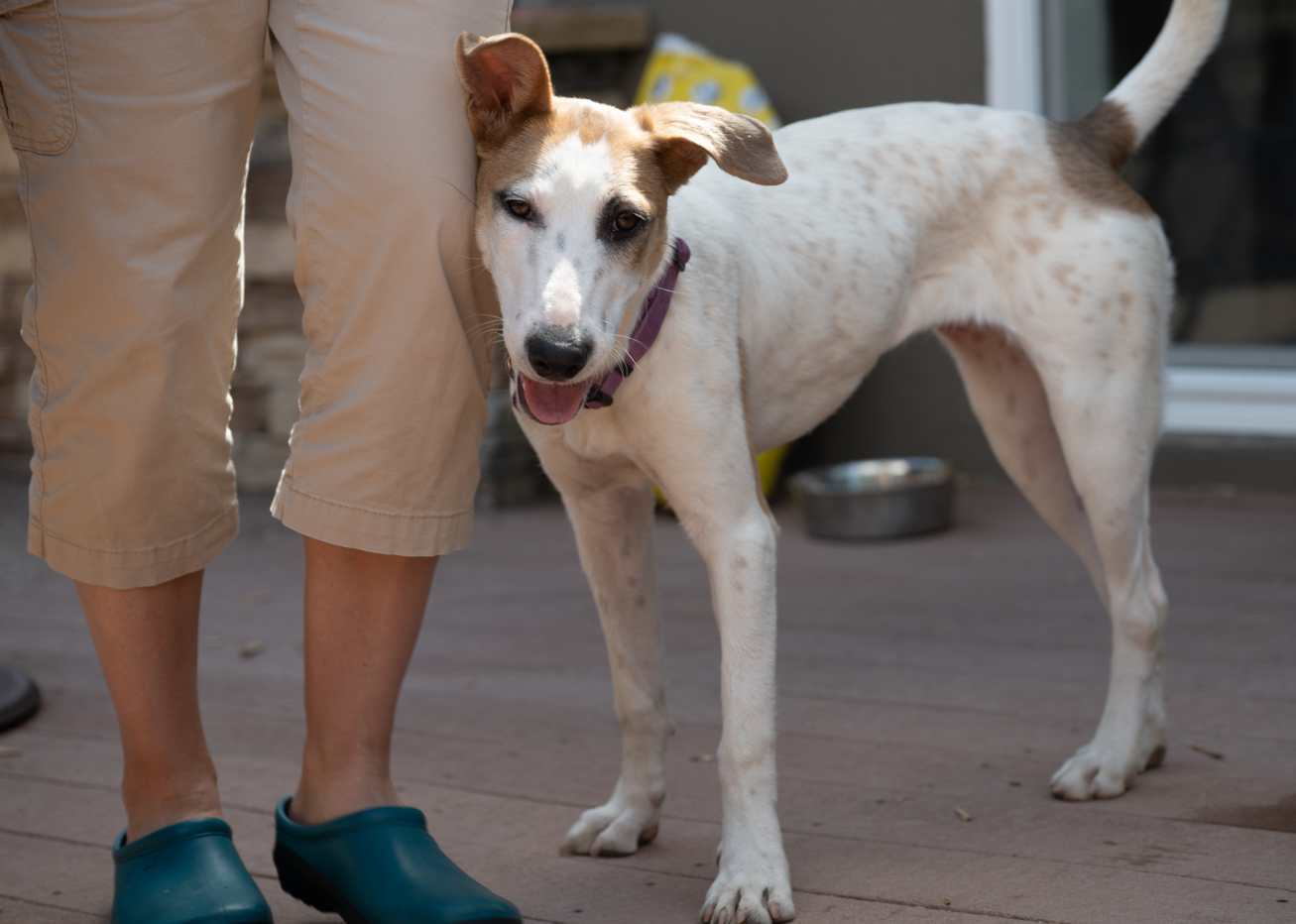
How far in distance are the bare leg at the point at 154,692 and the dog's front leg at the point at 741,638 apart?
72cm

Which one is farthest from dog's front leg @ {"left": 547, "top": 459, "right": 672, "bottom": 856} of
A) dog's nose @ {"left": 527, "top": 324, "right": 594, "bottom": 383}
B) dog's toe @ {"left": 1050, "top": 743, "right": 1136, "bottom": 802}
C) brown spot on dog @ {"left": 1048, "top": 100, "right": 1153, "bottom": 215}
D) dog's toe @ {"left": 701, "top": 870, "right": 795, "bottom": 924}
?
brown spot on dog @ {"left": 1048, "top": 100, "right": 1153, "bottom": 215}

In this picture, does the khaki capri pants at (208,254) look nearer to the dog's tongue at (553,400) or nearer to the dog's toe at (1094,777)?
the dog's tongue at (553,400)

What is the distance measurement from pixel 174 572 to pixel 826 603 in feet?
7.58

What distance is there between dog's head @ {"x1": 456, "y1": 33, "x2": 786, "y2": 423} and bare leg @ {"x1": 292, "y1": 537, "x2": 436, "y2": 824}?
1.02 feet

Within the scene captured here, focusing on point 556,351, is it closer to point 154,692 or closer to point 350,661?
point 350,661

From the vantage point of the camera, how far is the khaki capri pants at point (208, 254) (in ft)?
5.28

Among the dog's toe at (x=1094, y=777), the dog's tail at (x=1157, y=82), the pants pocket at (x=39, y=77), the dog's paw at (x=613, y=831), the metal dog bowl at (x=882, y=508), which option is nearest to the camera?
the pants pocket at (x=39, y=77)

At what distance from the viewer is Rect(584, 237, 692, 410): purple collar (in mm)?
1892

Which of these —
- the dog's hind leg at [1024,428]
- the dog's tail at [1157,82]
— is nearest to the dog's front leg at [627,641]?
the dog's hind leg at [1024,428]

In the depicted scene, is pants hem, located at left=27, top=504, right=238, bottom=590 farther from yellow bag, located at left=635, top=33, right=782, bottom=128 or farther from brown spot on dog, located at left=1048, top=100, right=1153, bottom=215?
yellow bag, located at left=635, top=33, right=782, bottom=128

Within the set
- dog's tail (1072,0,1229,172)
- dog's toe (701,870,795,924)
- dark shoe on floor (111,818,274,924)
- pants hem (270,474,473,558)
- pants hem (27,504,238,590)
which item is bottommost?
dog's toe (701,870,795,924)

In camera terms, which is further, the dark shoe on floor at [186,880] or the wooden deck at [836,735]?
the wooden deck at [836,735]

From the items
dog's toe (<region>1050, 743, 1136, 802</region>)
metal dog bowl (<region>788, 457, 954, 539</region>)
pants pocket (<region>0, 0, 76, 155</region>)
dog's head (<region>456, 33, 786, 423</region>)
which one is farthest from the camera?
metal dog bowl (<region>788, 457, 954, 539</region>)

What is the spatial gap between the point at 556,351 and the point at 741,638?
543mm
